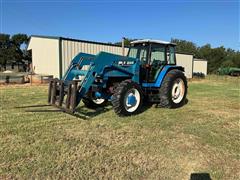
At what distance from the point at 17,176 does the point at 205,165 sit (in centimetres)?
258

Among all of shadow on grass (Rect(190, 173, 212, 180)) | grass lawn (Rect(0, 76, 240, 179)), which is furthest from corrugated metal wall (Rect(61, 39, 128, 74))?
shadow on grass (Rect(190, 173, 212, 180))

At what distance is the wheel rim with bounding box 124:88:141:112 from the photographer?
616cm

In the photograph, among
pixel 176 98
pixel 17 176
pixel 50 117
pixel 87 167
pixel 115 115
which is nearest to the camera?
pixel 17 176

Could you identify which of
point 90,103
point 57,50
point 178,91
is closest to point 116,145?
point 90,103

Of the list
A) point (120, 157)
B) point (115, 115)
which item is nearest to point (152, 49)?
point (115, 115)

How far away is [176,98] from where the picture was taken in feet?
25.8

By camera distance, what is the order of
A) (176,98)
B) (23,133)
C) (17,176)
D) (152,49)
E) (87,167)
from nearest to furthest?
1. (17,176)
2. (87,167)
3. (23,133)
4. (152,49)
5. (176,98)

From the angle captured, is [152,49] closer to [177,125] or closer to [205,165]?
[177,125]

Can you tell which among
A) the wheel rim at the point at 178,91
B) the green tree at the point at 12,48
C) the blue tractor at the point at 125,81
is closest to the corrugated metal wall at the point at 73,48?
the blue tractor at the point at 125,81

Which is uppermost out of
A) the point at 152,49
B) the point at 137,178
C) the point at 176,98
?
the point at 152,49

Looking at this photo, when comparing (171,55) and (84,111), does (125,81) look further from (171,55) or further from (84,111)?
(171,55)

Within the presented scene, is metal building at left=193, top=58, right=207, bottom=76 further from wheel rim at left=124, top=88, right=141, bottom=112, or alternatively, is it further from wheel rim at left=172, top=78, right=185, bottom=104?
wheel rim at left=124, top=88, right=141, bottom=112

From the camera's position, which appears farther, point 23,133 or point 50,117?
point 50,117

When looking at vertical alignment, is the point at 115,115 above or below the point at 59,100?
below
